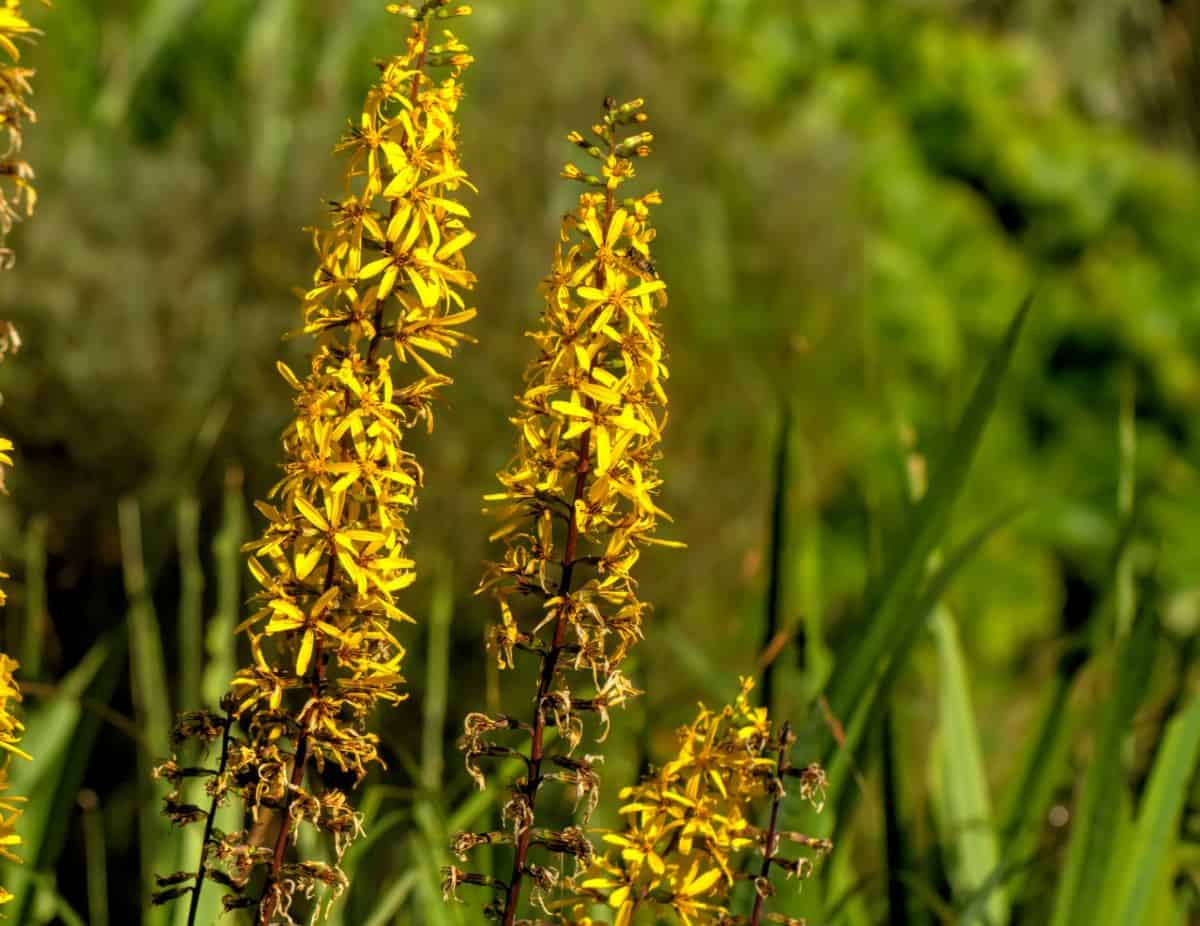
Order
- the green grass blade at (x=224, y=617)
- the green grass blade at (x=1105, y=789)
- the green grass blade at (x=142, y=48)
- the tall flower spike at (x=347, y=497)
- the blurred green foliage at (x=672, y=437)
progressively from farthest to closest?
the green grass blade at (x=142, y=48)
the blurred green foliage at (x=672, y=437)
the green grass blade at (x=224, y=617)
the green grass blade at (x=1105, y=789)
the tall flower spike at (x=347, y=497)

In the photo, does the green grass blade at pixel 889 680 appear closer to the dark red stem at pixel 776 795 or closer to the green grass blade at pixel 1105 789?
the green grass blade at pixel 1105 789

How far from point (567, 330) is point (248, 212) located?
185 inches

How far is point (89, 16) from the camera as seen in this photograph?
6762 millimetres

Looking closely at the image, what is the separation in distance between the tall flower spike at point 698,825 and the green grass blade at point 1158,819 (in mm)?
1236

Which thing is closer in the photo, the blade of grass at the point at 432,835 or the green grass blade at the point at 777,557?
the blade of grass at the point at 432,835

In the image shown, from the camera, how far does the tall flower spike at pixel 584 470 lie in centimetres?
155

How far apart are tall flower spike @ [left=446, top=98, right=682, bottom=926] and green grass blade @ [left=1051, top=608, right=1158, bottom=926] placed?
141cm

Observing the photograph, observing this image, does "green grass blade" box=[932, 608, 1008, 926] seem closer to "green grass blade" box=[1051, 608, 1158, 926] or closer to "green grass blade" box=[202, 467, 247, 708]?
"green grass blade" box=[1051, 608, 1158, 926]

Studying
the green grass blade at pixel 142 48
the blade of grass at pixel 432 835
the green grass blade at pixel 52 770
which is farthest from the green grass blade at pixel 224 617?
the green grass blade at pixel 142 48

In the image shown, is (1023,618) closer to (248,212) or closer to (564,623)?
(248,212)

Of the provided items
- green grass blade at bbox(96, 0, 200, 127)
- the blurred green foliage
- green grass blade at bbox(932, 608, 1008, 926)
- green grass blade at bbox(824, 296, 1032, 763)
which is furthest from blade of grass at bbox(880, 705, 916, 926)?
green grass blade at bbox(96, 0, 200, 127)

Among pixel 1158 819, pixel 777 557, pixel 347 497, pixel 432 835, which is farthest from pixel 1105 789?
pixel 347 497

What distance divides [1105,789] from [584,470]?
1.54 m

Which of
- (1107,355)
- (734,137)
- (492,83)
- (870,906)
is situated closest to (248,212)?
(492,83)
